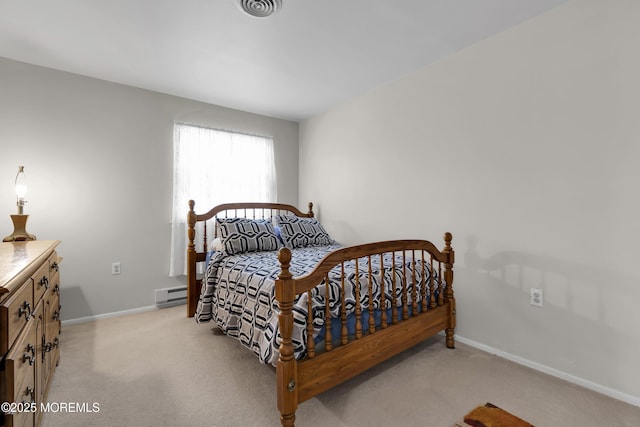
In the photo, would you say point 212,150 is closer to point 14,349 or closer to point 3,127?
point 3,127

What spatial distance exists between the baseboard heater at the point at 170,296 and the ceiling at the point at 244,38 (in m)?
2.12

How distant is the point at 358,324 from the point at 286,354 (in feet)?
1.59

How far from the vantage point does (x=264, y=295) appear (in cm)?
187

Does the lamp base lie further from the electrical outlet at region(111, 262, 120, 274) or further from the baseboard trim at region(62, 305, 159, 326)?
the baseboard trim at region(62, 305, 159, 326)

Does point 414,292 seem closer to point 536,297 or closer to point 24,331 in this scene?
point 536,297

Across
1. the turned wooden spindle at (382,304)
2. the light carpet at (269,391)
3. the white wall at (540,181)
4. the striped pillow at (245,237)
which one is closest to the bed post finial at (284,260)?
the turned wooden spindle at (382,304)

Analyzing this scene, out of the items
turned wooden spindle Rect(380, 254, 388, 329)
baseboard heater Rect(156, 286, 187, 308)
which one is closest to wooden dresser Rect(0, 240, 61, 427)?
baseboard heater Rect(156, 286, 187, 308)

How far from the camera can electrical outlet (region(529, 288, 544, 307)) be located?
6.79 feet

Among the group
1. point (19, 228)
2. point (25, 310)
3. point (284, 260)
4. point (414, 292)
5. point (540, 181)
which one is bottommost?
point (414, 292)

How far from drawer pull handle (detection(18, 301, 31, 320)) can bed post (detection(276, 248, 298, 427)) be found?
96 centimetres

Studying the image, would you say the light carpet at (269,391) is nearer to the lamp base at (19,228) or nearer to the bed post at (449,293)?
the bed post at (449,293)

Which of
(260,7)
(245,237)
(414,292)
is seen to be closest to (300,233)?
(245,237)

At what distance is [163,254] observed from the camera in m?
3.28

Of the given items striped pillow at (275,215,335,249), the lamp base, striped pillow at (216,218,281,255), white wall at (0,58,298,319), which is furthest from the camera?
striped pillow at (275,215,335,249)
